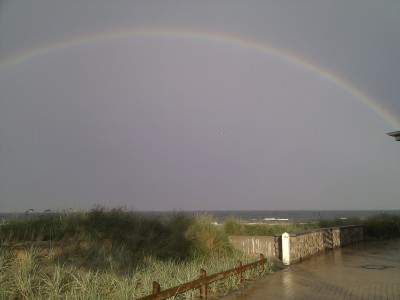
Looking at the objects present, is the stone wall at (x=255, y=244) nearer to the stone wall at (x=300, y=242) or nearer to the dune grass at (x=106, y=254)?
the stone wall at (x=300, y=242)

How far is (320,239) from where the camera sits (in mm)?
20828

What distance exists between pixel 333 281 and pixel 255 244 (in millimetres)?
8533

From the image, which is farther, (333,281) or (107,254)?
(107,254)

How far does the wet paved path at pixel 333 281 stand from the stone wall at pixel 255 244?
320 centimetres

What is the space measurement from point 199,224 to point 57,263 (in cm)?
798

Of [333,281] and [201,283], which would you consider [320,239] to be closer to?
[333,281]

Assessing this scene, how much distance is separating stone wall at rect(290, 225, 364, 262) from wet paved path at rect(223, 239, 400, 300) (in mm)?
603

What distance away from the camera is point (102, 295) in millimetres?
9219

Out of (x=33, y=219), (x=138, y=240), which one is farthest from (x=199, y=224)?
(x=33, y=219)

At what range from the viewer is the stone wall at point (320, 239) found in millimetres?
17219

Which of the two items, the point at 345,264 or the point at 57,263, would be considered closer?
the point at 57,263

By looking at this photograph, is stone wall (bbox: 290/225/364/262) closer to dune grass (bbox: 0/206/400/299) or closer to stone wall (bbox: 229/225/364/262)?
stone wall (bbox: 229/225/364/262)

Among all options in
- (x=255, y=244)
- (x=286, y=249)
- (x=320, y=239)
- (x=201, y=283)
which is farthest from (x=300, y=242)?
(x=201, y=283)

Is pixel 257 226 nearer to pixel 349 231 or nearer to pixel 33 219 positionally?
pixel 349 231
